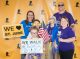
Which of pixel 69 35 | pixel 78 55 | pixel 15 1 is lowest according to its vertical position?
pixel 78 55

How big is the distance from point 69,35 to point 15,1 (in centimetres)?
79

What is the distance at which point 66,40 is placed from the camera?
3.87m

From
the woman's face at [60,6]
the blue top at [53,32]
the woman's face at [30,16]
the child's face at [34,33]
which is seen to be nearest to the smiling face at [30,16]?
the woman's face at [30,16]

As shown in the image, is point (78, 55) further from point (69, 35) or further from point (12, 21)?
point (12, 21)

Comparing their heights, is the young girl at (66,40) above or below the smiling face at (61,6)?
below

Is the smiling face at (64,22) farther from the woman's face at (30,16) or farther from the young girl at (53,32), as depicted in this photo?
the woman's face at (30,16)

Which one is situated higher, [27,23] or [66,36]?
[27,23]

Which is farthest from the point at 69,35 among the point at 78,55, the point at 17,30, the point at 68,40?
the point at 17,30

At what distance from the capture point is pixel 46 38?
12.9 feet

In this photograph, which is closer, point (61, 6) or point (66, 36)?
point (66, 36)

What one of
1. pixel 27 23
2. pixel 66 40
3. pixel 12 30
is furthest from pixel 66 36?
pixel 12 30

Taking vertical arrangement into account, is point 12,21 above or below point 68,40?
above

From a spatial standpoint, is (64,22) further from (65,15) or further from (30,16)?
(30,16)

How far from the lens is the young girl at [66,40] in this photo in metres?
3.87
